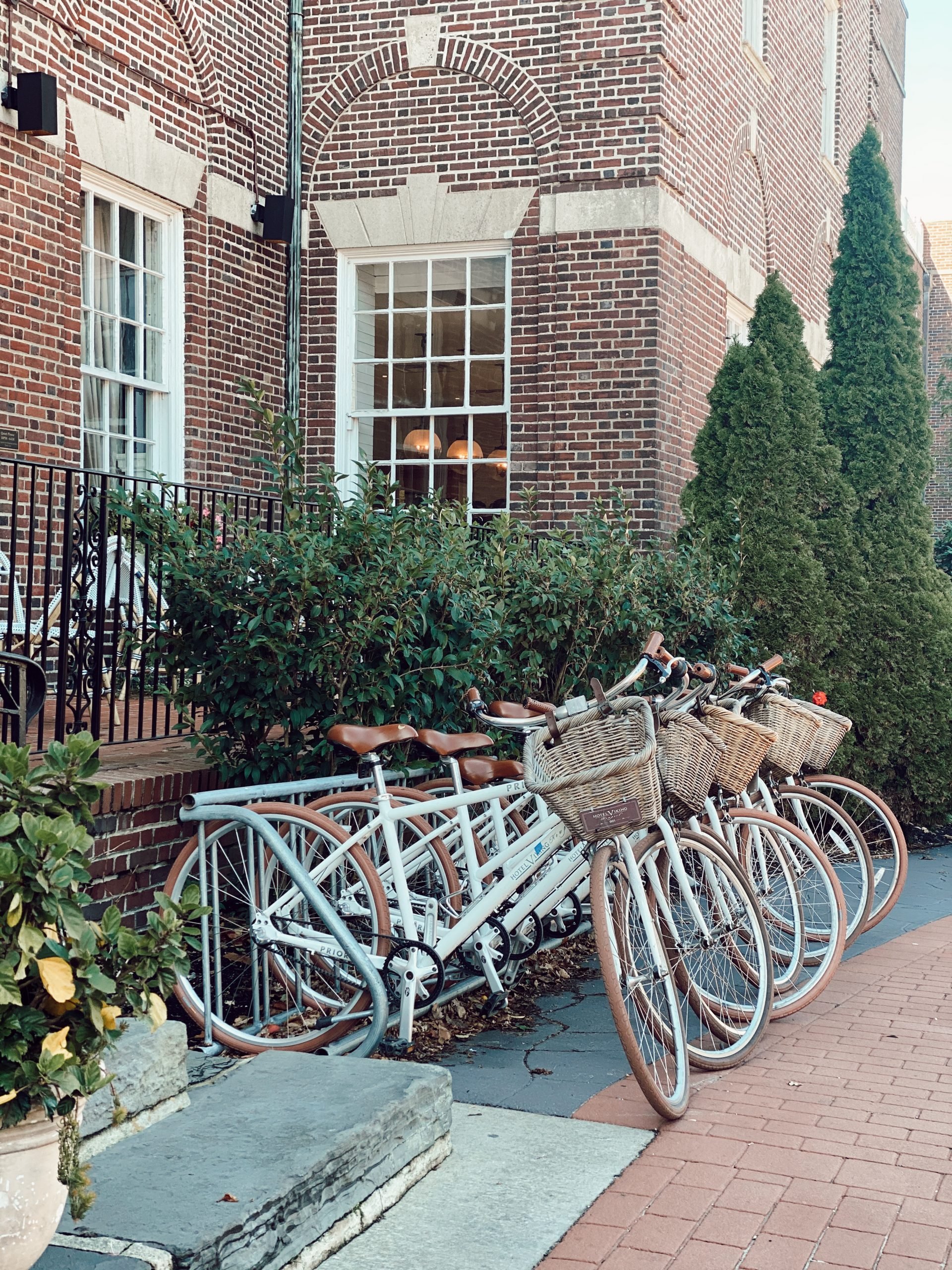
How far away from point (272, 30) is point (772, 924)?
8.48 meters

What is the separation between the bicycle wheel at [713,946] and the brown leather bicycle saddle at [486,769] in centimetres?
68

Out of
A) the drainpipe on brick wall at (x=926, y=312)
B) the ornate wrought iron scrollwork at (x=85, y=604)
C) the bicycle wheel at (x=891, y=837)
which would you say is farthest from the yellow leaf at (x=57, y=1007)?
the drainpipe on brick wall at (x=926, y=312)

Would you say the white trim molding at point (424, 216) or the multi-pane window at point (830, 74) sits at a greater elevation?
the multi-pane window at point (830, 74)

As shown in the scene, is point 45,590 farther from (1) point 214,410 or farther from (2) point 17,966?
(1) point 214,410

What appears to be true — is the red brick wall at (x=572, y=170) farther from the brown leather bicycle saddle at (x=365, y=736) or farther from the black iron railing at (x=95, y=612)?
the brown leather bicycle saddle at (x=365, y=736)

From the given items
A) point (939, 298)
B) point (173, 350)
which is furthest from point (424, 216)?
point (939, 298)

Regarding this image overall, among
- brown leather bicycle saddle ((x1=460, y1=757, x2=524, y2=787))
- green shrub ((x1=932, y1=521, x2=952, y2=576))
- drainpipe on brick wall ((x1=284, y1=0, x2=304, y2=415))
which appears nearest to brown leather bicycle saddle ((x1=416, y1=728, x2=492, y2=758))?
brown leather bicycle saddle ((x1=460, y1=757, x2=524, y2=787))

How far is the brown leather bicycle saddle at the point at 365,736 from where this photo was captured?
180 inches

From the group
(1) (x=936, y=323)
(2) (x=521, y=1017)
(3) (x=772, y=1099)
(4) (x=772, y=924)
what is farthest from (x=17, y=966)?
(1) (x=936, y=323)

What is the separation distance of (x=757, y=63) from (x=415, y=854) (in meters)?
10.7

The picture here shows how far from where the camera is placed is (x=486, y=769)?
490 centimetres

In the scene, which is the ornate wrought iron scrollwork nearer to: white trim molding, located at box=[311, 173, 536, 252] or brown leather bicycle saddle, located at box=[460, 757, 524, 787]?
brown leather bicycle saddle, located at box=[460, 757, 524, 787]

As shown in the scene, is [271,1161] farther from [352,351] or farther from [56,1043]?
[352,351]

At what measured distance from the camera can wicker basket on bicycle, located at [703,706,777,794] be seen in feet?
15.9
